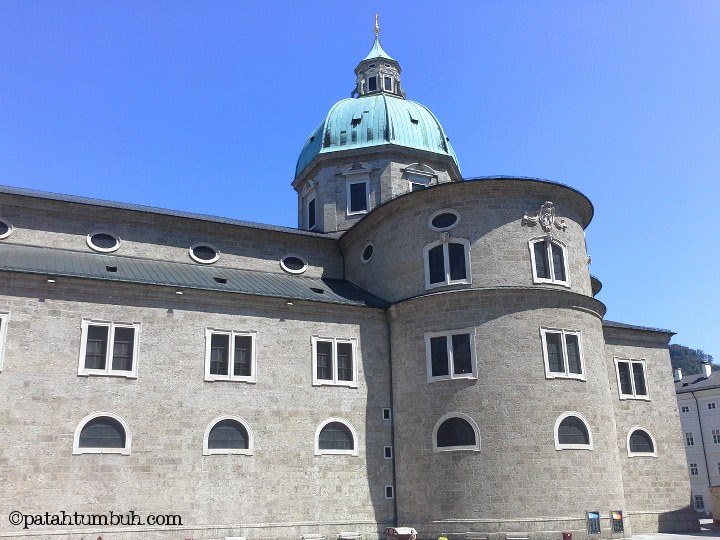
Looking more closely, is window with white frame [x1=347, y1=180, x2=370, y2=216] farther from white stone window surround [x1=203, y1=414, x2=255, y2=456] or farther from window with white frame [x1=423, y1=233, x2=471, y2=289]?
white stone window surround [x1=203, y1=414, x2=255, y2=456]

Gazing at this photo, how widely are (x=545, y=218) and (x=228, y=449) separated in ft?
55.0

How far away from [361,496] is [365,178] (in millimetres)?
19730

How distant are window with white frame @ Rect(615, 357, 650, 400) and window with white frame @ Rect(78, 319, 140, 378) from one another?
74.4 feet

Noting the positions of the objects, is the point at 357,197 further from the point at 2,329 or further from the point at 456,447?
the point at 2,329

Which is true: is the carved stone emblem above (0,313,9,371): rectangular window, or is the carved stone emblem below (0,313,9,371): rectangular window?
above

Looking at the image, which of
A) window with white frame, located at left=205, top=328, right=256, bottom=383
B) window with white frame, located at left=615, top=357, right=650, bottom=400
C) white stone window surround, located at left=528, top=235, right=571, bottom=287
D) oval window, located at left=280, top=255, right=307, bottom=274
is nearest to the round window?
white stone window surround, located at left=528, top=235, right=571, bottom=287

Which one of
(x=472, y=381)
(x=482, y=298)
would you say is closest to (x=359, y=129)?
(x=482, y=298)

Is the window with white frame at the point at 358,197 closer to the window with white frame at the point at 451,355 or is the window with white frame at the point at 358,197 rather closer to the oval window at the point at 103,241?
the window with white frame at the point at 451,355

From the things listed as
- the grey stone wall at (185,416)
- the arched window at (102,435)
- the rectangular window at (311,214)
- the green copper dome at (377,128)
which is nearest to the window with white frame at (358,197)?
the green copper dome at (377,128)

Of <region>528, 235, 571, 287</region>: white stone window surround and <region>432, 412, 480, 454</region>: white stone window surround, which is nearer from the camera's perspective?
<region>432, 412, 480, 454</region>: white stone window surround

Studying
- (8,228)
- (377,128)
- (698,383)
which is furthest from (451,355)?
(698,383)

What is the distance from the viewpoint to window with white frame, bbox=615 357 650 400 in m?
32.2

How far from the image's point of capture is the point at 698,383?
214 feet

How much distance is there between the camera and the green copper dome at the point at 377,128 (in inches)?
1608
